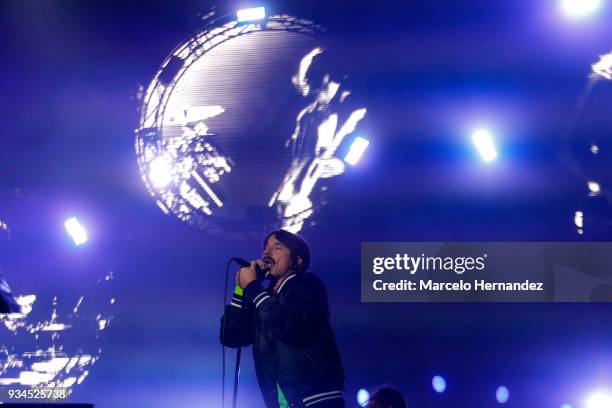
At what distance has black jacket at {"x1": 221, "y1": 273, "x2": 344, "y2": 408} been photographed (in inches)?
135

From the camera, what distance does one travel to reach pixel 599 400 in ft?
11.2

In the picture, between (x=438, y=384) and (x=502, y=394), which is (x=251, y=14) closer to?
(x=438, y=384)

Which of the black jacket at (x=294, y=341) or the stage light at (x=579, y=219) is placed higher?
the stage light at (x=579, y=219)

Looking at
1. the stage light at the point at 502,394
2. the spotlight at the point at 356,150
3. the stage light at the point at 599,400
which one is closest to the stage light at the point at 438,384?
the stage light at the point at 502,394

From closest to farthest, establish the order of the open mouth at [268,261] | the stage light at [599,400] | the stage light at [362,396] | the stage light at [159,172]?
the stage light at [599,400] < the stage light at [362,396] < the open mouth at [268,261] < the stage light at [159,172]

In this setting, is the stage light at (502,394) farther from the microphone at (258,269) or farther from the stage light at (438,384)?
the microphone at (258,269)

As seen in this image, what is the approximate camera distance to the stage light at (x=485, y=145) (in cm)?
357

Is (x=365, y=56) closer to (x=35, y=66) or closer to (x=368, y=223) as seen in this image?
(x=368, y=223)

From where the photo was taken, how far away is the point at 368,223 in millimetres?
3621

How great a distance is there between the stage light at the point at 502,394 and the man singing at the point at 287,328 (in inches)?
27.5

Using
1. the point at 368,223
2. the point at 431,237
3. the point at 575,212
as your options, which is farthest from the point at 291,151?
the point at 575,212

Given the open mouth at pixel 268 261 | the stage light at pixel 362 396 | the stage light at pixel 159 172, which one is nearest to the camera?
the stage light at pixel 362 396

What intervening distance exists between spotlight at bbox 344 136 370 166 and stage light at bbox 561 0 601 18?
3.66 feet

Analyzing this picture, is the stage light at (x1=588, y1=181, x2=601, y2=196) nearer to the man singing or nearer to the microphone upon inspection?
the man singing
